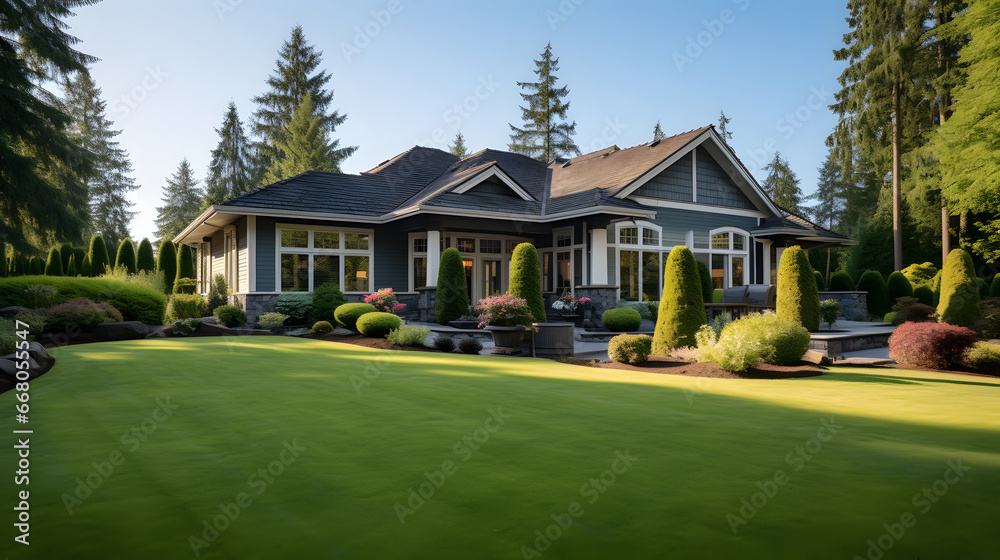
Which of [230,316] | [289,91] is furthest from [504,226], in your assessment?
[289,91]

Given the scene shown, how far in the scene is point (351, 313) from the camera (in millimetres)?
14969

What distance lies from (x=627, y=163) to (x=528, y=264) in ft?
28.5

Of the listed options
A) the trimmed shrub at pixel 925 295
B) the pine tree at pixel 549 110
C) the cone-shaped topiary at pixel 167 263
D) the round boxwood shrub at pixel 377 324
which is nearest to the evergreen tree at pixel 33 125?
the cone-shaped topiary at pixel 167 263

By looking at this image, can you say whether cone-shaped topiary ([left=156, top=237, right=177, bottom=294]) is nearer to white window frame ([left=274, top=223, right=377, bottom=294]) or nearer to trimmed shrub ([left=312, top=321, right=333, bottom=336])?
white window frame ([left=274, top=223, right=377, bottom=294])

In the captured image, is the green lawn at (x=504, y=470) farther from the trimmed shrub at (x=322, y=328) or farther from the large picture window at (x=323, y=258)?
the large picture window at (x=323, y=258)

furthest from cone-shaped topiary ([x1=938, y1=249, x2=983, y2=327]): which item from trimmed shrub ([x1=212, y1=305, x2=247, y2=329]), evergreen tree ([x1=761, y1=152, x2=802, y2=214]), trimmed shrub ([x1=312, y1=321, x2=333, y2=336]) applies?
evergreen tree ([x1=761, y1=152, x2=802, y2=214])

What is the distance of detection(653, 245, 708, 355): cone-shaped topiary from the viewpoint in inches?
425

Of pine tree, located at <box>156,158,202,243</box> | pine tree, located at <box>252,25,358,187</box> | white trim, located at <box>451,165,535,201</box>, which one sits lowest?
white trim, located at <box>451,165,535,201</box>

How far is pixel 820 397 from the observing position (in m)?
6.98

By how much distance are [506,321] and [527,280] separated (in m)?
2.16

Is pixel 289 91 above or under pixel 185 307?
above

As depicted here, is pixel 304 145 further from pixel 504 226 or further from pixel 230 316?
pixel 230 316

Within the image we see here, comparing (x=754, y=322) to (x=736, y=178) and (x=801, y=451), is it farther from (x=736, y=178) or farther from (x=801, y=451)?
(x=736, y=178)

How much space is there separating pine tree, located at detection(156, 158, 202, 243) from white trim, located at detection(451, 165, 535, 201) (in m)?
40.2
